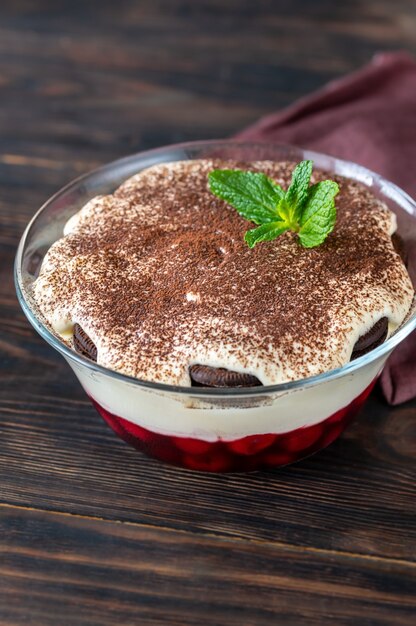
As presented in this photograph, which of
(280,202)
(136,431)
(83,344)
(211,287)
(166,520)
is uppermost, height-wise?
(280,202)

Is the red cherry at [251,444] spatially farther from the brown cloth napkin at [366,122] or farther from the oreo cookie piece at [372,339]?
the brown cloth napkin at [366,122]

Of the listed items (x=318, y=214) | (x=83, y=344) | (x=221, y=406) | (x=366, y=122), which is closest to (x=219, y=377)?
(x=221, y=406)

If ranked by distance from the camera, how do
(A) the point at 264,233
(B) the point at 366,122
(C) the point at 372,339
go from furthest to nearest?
(B) the point at 366,122
(A) the point at 264,233
(C) the point at 372,339

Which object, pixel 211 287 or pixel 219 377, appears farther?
pixel 211 287

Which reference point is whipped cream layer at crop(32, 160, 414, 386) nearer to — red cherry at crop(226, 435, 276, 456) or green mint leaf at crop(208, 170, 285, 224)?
green mint leaf at crop(208, 170, 285, 224)

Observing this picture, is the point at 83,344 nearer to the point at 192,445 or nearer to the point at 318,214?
the point at 192,445

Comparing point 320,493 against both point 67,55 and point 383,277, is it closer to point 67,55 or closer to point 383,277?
point 383,277

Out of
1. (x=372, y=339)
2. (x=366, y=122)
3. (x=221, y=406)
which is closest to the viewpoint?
(x=221, y=406)
